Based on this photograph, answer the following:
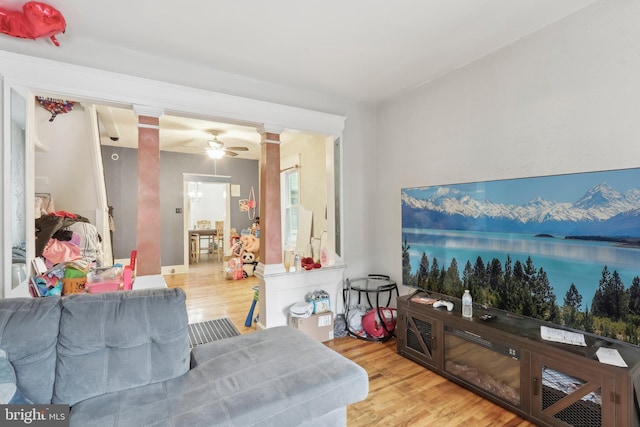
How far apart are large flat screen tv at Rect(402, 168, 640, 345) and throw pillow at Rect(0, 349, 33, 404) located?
2.90m

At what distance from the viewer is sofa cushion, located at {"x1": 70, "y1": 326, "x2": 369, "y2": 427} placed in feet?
4.17

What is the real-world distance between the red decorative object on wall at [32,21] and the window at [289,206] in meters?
3.73

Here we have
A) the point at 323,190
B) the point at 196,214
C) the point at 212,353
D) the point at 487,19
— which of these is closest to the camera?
the point at 212,353

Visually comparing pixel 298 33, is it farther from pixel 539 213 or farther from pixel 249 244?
pixel 249 244

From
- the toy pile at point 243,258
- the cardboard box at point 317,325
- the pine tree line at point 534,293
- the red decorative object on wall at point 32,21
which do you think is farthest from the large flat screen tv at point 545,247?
the toy pile at point 243,258

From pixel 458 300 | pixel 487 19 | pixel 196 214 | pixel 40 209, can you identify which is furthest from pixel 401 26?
pixel 196 214

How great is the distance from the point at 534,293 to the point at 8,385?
3.00 metres

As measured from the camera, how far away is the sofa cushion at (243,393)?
127 centimetres

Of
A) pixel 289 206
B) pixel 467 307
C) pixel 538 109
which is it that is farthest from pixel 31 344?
pixel 289 206

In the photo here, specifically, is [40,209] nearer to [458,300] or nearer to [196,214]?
[458,300]

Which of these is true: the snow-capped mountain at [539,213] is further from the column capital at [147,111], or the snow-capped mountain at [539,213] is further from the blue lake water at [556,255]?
the column capital at [147,111]

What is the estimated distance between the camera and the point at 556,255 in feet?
6.65

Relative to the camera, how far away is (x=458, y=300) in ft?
8.62

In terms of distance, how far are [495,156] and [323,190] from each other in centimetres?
246
